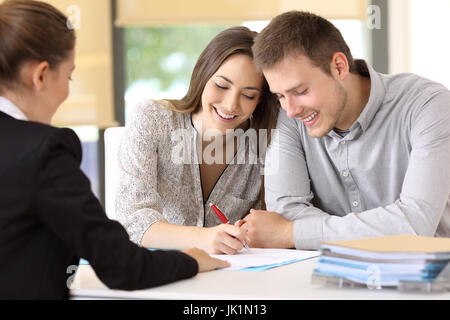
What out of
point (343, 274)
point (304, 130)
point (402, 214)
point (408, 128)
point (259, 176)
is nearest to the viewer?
point (343, 274)

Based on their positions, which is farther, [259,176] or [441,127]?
[259,176]

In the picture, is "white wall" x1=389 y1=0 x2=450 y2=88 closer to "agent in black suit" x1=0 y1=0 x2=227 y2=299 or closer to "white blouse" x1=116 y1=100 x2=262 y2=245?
"white blouse" x1=116 y1=100 x2=262 y2=245

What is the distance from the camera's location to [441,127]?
5.38ft

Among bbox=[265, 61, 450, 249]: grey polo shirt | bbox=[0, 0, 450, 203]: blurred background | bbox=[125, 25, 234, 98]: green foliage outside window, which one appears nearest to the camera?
bbox=[265, 61, 450, 249]: grey polo shirt

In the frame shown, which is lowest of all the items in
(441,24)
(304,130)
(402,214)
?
(402,214)

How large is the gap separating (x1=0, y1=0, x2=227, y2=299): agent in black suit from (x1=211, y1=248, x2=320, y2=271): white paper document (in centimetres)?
26

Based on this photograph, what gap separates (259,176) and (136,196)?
478 millimetres

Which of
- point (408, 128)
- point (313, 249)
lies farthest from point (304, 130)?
point (313, 249)

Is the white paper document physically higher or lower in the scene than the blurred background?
lower

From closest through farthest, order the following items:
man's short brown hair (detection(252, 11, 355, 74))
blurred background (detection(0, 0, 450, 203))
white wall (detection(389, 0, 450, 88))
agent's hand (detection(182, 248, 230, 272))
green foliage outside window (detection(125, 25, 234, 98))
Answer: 1. agent's hand (detection(182, 248, 230, 272))
2. man's short brown hair (detection(252, 11, 355, 74))
3. white wall (detection(389, 0, 450, 88))
4. blurred background (detection(0, 0, 450, 203))
5. green foliage outside window (detection(125, 25, 234, 98))

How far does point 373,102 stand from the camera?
176 centimetres

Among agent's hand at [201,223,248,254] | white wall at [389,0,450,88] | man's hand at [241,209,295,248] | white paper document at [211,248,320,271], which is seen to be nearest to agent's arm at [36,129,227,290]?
white paper document at [211,248,320,271]

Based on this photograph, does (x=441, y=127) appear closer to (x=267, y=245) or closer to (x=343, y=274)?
(x=267, y=245)

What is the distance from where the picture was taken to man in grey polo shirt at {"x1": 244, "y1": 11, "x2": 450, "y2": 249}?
1583 mm
